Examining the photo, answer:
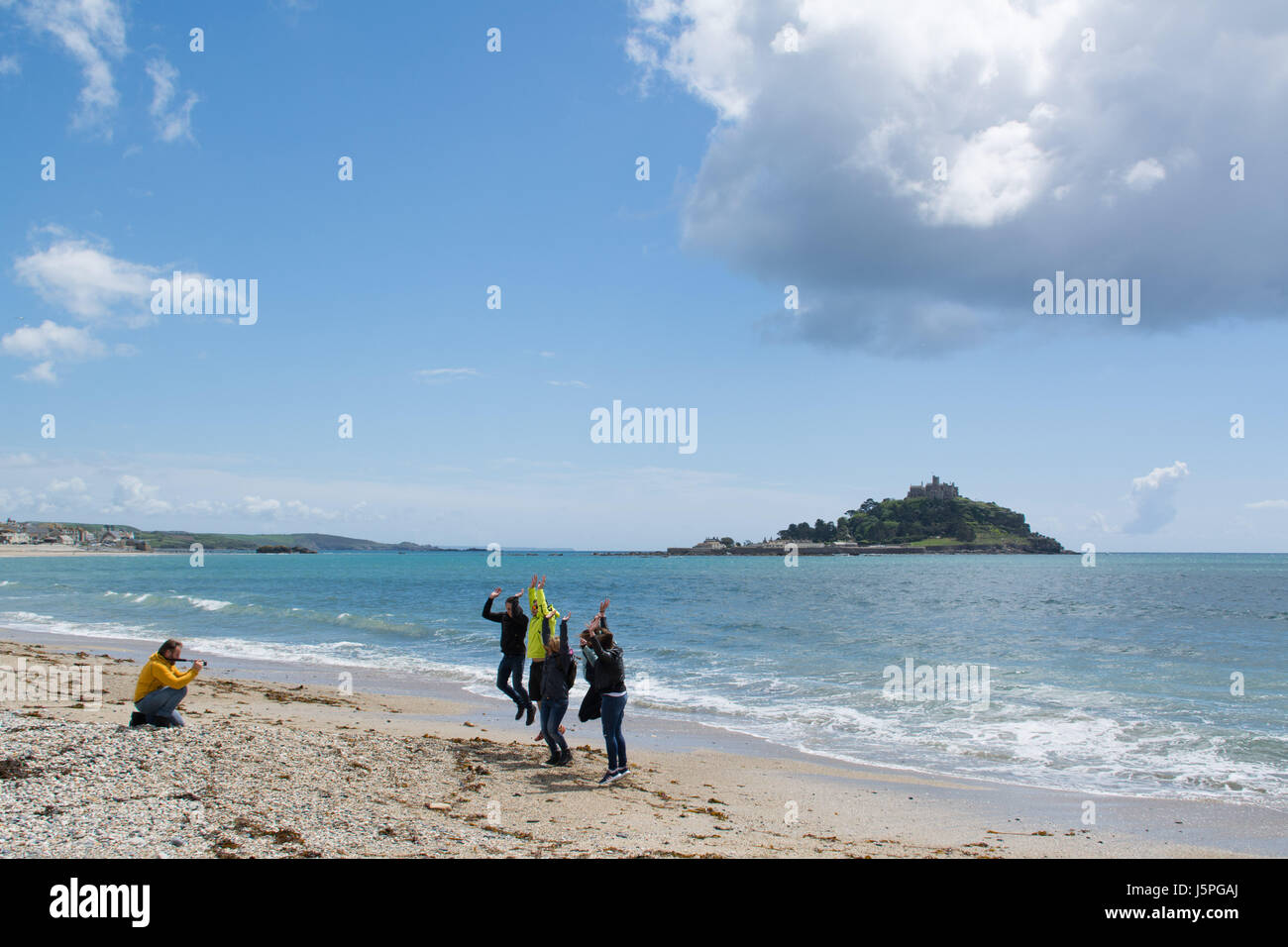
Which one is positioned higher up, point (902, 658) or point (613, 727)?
point (613, 727)

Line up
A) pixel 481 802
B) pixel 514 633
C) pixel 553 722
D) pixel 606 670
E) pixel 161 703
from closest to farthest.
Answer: pixel 481 802
pixel 161 703
pixel 606 670
pixel 553 722
pixel 514 633

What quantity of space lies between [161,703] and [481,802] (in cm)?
466

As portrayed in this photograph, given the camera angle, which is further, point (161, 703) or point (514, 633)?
point (514, 633)

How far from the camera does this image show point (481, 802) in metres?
8.80

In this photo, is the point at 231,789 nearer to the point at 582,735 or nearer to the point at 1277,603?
the point at 582,735

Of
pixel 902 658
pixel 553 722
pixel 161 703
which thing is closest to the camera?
pixel 161 703

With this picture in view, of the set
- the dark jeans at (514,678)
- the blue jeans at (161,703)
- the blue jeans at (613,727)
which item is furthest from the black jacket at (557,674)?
the blue jeans at (161,703)

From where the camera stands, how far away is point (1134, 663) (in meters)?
24.6

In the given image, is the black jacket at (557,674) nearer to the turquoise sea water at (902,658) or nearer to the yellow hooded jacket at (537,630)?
the yellow hooded jacket at (537,630)

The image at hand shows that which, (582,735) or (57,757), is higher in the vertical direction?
(57,757)

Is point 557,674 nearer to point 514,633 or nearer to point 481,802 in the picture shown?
point 514,633

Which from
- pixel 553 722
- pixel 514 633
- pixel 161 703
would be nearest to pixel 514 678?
pixel 514 633
